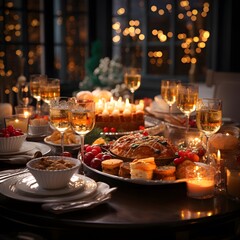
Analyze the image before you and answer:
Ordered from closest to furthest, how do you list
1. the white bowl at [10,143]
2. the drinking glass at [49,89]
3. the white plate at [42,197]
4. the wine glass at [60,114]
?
the white plate at [42,197] → the wine glass at [60,114] → the white bowl at [10,143] → the drinking glass at [49,89]

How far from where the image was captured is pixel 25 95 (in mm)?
3025

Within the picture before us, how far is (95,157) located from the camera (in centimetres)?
188

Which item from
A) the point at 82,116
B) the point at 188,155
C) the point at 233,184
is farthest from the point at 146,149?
the point at 233,184

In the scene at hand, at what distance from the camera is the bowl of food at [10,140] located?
2.09m

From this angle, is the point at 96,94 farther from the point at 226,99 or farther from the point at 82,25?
the point at 82,25

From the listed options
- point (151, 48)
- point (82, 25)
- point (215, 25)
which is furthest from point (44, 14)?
point (215, 25)

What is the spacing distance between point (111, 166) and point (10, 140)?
558mm

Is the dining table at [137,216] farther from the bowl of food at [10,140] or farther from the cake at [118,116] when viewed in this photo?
the cake at [118,116]

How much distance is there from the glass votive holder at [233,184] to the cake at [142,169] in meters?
0.25

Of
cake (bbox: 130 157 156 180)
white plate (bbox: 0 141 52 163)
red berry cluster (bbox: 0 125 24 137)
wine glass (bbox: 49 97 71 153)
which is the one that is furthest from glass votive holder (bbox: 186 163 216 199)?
red berry cluster (bbox: 0 125 24 137)

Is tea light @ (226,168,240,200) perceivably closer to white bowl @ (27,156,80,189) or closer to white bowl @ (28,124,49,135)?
white bowl @ (27,156,80,189)

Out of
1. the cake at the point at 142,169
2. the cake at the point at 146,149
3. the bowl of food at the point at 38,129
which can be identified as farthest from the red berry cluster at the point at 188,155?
the bowl of food at the point at 38,129

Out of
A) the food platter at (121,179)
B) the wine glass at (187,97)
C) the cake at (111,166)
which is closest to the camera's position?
the food platter at (121,179)

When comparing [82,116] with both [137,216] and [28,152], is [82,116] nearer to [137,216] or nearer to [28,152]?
[28,152]
